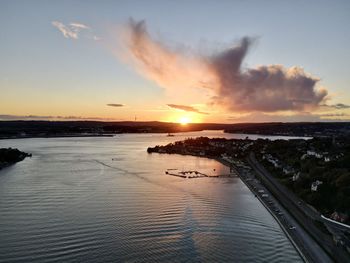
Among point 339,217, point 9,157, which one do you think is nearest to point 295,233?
point 339,217

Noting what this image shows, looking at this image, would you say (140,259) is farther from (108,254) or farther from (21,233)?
(21,233)

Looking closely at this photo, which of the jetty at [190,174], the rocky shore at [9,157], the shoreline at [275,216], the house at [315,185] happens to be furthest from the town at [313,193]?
the rocky shore at [9,157]

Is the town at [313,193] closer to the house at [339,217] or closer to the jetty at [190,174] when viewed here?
the house at [339,217]

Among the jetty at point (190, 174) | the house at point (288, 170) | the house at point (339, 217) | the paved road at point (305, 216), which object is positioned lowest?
the jetty at point (190, 174)

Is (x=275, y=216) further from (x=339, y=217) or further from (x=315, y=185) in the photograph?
(x=315, y=185)

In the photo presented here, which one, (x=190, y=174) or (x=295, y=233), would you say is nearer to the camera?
(x=295, y=233)

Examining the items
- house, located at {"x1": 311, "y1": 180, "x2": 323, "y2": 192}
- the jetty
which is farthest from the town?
the jetty

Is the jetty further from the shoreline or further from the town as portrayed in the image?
the shoreline

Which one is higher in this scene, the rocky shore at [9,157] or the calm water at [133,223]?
the rocky shore at [9,157]
